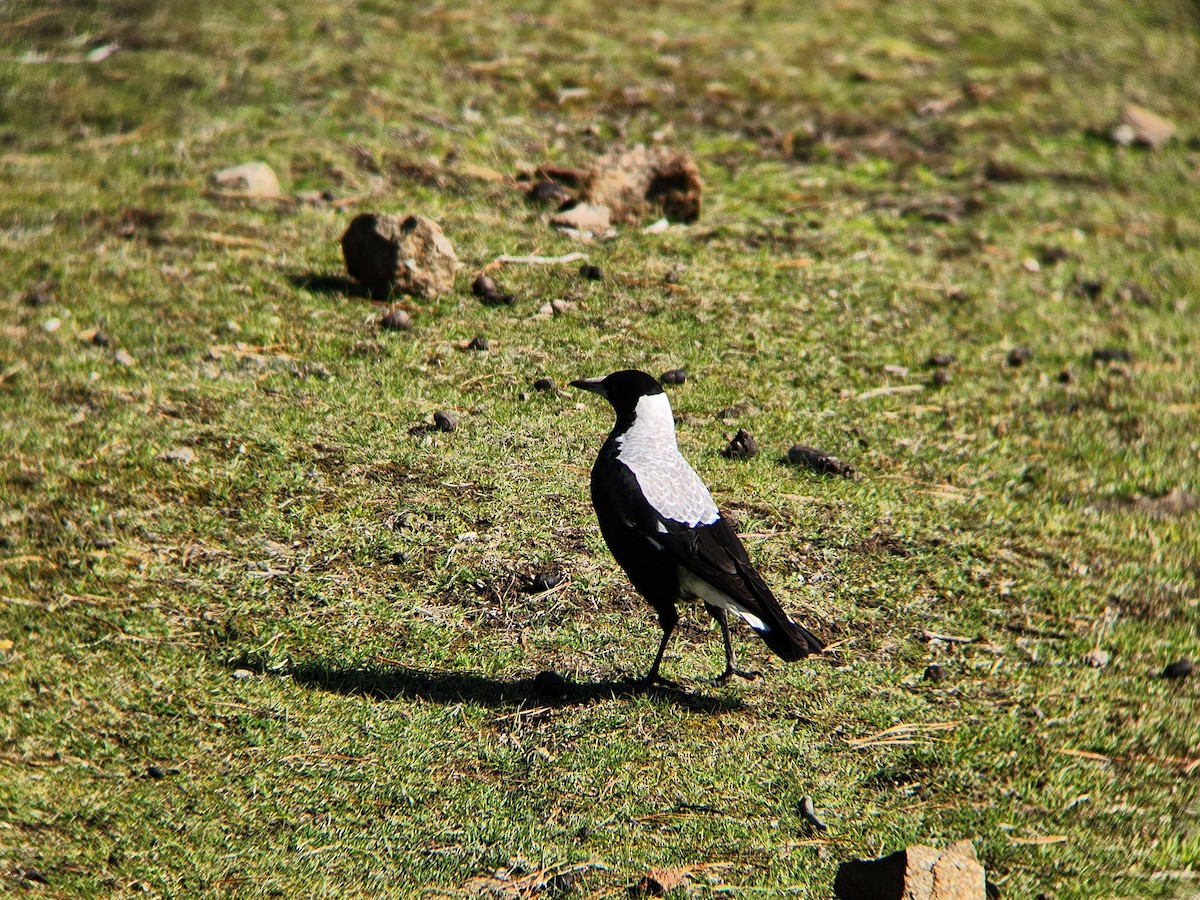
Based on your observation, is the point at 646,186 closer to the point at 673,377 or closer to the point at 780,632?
the point at 673,377

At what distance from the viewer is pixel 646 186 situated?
6.82 m

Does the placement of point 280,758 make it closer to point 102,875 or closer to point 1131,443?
point 102,875

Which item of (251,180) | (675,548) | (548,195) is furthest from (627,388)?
(251,180)

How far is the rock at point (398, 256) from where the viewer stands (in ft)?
18.8

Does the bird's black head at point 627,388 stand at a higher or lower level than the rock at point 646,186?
higher

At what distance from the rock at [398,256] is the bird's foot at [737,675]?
251cm

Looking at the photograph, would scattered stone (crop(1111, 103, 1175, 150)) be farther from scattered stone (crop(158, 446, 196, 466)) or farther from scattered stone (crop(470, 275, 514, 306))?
scattered stone (crop(158, 446, 196, 466))

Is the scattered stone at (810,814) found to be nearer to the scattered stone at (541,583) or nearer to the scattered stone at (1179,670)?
the scattered stone at (541,583)

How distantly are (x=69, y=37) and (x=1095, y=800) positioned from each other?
24.4 feet

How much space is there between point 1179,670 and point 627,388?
1.95 metres

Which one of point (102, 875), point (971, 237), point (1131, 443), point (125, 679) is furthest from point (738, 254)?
point (102, 875)

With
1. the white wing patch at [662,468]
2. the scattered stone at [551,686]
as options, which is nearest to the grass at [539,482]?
the scattered stone at [551,686]

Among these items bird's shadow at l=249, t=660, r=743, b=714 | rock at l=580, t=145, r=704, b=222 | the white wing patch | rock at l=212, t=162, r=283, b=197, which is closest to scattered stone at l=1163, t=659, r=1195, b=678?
bird's shadow at l=249, t=660, r=743, b=714

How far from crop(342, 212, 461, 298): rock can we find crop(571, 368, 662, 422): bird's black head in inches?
65.1
